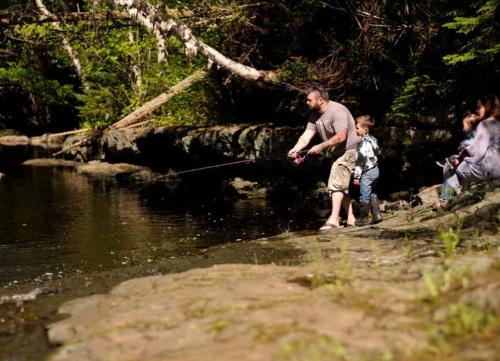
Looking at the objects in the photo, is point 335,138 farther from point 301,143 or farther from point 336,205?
point 336,205

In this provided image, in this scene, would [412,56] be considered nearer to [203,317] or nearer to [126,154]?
[203,317]

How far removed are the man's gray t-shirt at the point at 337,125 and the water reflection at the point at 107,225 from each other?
2.36m

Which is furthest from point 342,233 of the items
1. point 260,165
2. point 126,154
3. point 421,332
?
point 126,154

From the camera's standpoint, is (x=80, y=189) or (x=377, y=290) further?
(x=80, y=189)

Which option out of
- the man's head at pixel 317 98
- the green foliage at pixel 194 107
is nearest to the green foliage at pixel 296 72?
the green foliage at pixel 194 107

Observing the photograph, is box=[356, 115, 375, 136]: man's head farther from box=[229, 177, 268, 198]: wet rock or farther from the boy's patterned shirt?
box=[229, 177, 268, 198]: wet rock

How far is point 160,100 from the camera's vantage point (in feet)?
69.0

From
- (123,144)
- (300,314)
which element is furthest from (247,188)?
(300,314)

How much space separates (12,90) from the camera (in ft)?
123

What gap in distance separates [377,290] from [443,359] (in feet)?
3.75

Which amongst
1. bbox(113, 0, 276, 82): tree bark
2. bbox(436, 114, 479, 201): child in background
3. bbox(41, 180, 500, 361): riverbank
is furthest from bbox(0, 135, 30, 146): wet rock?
bbox(41, 180, 500, 361): riverbank

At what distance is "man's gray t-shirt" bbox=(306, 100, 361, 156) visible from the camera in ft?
31.4

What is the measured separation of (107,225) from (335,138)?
4966 millimetres

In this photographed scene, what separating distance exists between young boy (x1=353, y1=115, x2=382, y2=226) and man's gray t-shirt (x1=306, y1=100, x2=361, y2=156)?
12 centimetres
